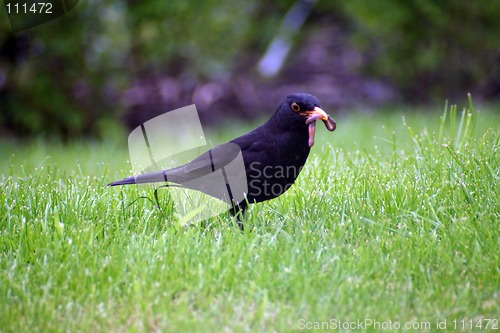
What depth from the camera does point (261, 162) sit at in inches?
145

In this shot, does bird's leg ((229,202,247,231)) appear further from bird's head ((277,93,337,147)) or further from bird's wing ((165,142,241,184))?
bird's head ((277,93,337,147))

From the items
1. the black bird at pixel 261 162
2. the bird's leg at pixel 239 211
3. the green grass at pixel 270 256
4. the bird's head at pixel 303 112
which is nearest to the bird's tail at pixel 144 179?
the black bird at pixel 261 162

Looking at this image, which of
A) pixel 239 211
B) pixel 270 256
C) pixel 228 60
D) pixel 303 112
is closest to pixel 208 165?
pixel 239 211

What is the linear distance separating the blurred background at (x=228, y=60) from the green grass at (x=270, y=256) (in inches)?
158

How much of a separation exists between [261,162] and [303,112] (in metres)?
0.39

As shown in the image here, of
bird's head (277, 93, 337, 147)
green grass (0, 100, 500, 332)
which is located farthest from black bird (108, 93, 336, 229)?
green grass (0, 100, 500, 332)

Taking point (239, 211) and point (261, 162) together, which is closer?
point (261, 162)

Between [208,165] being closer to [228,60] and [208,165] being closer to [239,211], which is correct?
[239,211]

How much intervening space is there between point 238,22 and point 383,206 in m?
6.24

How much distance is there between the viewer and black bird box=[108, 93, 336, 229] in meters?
3.67

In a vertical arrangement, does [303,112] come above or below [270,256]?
above

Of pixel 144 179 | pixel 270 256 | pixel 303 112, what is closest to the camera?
pixel 270 256

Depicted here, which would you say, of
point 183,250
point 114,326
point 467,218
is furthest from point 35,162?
point 467,218

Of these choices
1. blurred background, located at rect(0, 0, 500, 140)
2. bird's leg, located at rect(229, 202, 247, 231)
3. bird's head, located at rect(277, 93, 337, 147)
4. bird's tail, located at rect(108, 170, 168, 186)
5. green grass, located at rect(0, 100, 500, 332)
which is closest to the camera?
green grass, located at rect(0, 100, 500, 332)
